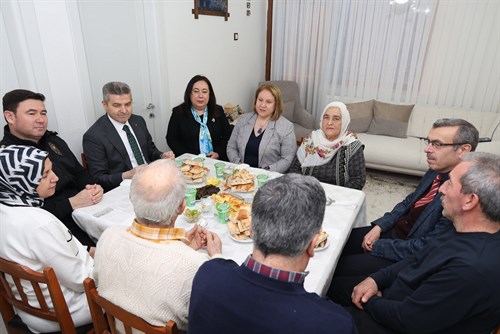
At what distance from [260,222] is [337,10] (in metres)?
4.44

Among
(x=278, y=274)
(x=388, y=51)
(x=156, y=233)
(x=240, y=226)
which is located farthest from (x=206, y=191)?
(x=388, y=51)

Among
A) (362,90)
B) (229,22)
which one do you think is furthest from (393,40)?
(229,22)

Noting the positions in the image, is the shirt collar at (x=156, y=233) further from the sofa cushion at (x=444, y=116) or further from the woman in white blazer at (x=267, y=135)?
the sofa cushion at (x=444, y=116)

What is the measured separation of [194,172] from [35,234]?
1.00 m

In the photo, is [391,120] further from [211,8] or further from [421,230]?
[421,230]

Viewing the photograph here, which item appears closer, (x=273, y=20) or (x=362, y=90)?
(x=362, y=90)

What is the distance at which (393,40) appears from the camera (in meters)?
4.27

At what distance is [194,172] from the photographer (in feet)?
6.72

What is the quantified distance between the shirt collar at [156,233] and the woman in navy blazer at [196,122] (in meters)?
1.68

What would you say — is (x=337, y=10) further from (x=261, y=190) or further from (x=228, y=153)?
(x=261, y=190)

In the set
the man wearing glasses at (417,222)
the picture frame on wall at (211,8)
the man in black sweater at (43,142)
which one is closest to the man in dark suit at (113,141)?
the man in black sweater at (43,142)

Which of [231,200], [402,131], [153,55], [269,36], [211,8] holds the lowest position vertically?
[402,131]

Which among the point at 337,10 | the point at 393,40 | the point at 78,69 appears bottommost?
the point at 78,69

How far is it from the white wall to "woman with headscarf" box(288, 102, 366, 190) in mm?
1754
